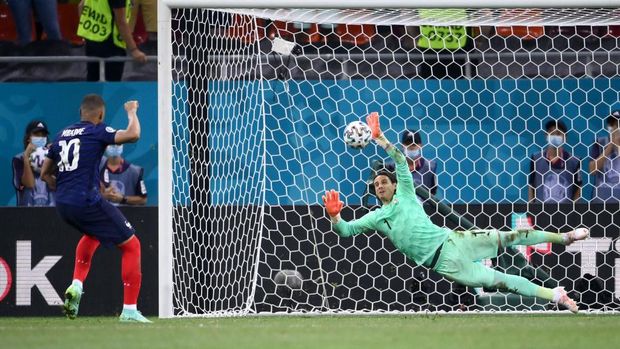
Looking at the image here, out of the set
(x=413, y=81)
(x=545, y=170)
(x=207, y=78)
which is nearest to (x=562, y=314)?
(x=545, y=170)

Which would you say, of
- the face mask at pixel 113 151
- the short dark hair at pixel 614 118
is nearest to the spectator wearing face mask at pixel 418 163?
the short dark hair at pixel 614 118

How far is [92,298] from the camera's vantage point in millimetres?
13195

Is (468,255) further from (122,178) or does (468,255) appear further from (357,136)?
(122,178)

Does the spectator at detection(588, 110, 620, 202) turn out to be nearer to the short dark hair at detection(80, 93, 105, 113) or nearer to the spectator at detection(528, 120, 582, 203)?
the spectator at detection(528, 120, 582, 203)

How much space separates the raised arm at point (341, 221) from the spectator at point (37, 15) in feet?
15.0

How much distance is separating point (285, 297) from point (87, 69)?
11.1 feet

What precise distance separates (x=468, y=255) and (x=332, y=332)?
7.95 feet

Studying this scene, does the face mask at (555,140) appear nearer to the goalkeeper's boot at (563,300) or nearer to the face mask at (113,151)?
the goalkeeper's boot at (563,300)

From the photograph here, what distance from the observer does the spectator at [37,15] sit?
→ 14938 mm

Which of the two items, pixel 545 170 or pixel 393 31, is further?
pixel 393 31

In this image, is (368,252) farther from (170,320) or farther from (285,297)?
(170,320)

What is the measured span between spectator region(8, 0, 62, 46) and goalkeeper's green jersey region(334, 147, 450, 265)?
4.75 metres

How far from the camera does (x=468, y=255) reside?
11.7 metres

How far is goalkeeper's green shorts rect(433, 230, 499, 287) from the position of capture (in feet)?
38.1
